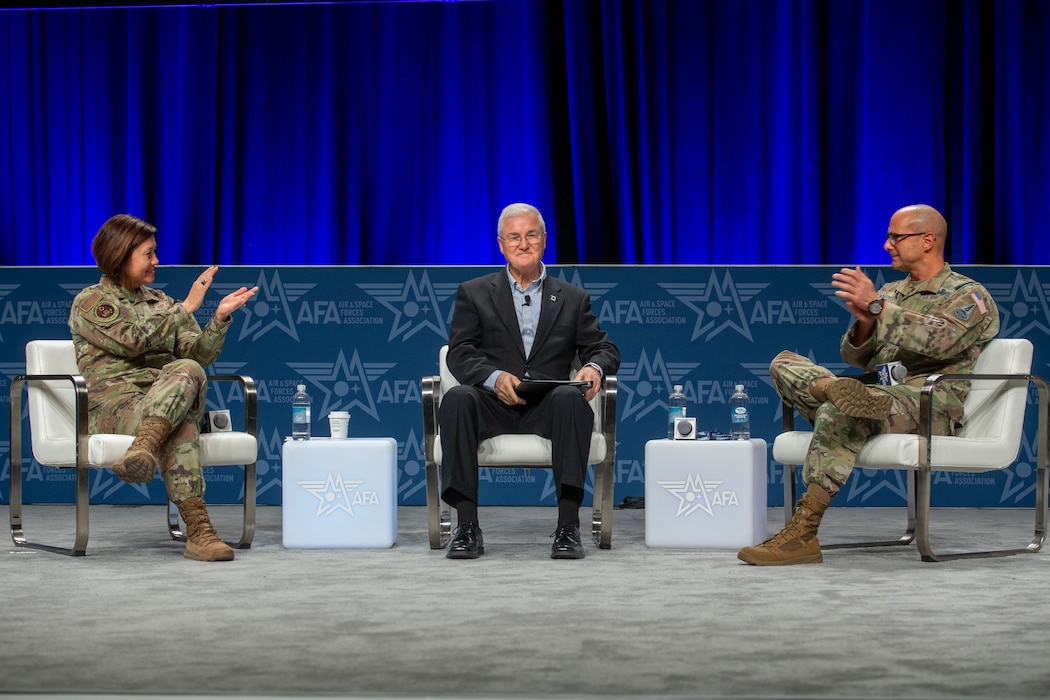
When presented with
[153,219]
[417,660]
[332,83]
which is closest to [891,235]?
[417,660]

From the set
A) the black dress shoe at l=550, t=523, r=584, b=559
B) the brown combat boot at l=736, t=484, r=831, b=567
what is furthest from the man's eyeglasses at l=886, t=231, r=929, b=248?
the black dress shoe at l=550, t=523, r=584, b=559

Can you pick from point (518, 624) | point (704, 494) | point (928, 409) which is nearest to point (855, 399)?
point (928, 409)

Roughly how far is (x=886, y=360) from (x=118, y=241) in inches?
105

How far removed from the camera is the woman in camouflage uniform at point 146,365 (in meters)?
3.96

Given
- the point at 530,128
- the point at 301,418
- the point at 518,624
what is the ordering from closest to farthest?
the point at 518,624
the point at 301,418
the point at 530,128

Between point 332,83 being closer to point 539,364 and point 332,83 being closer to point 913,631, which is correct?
point 539,364

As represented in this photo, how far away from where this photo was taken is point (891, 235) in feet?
14.0

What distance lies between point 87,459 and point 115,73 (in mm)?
3180

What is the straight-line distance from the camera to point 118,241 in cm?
427

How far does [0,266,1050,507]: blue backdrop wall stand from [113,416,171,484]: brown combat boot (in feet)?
5.61

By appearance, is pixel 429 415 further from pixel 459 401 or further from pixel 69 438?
pixel 69 438

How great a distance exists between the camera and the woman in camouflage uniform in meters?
3.96

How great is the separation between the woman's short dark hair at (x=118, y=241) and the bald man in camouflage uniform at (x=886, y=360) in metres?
2.24

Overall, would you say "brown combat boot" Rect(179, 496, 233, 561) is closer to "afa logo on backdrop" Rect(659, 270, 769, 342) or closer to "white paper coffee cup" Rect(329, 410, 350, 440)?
"white paper coffee cup" Rect(329, 410, 350, 440)
